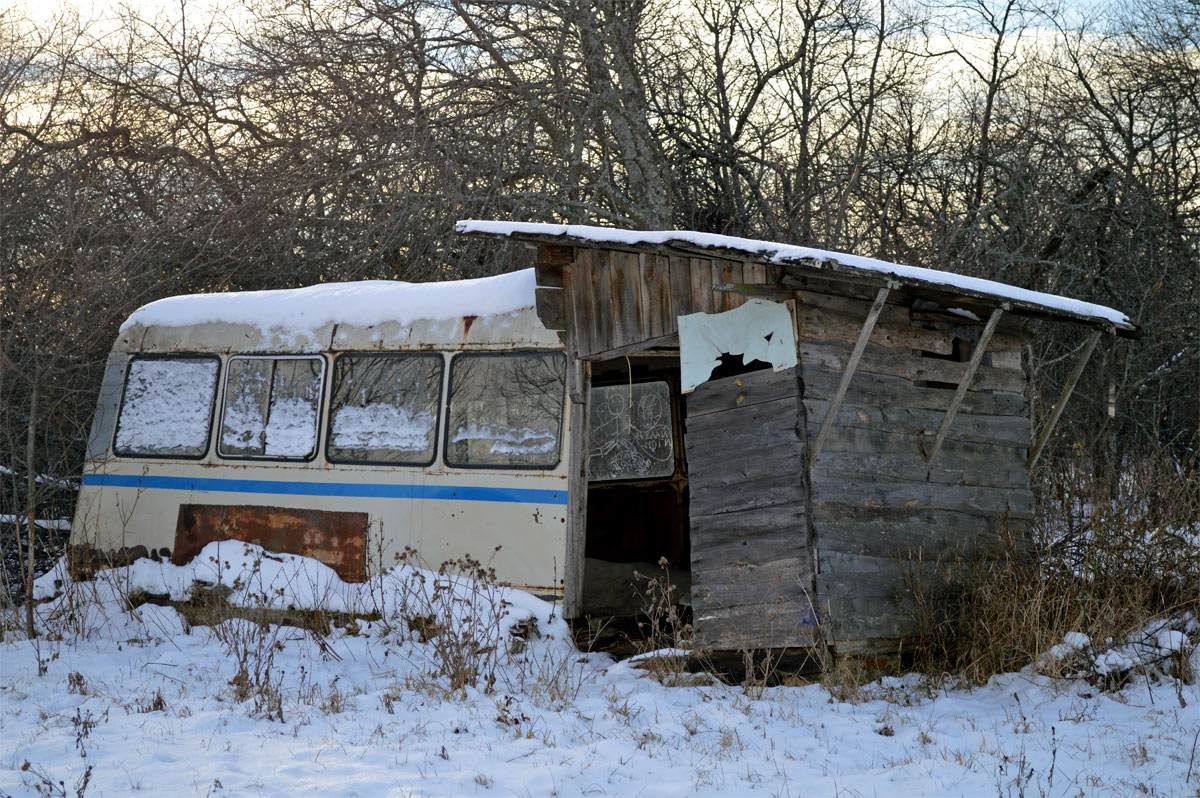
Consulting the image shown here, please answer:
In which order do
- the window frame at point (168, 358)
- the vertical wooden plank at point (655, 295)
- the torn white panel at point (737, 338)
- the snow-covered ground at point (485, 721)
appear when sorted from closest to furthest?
1. the snow-covered ground at point (485, 721)
2. the torn white panel at point (737, 338)
3. the vertical wooden plank at point (655, 295)
4. the window frame at point (168, 358)

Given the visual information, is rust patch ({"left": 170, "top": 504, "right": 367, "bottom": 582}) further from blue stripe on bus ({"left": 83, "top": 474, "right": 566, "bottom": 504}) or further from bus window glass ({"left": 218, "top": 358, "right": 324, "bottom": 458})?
bus window glass ({"left": 218, "top": 358, "right": 324, "bottom": 458})

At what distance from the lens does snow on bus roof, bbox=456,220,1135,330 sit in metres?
6.30

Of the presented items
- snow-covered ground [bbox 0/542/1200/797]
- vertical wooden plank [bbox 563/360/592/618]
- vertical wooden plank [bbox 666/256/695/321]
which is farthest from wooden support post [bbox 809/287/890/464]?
vertical wooden plank [bbox 563/360/592/618]

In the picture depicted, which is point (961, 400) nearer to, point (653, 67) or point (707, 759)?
point (707, 759)

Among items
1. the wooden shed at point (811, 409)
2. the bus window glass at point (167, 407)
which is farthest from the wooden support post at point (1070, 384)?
the bus window glass at point (167, 407)

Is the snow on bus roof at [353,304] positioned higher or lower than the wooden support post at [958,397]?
higher

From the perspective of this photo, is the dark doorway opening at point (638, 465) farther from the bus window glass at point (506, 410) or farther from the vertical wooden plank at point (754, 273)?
Result: the vertical wooden plank at point (754, 273)

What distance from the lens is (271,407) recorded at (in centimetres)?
869

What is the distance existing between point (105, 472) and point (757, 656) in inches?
227

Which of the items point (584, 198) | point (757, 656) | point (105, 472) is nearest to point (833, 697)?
point (757, 656)

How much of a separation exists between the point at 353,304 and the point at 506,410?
175 centimetres

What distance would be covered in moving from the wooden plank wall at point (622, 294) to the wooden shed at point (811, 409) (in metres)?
0.01

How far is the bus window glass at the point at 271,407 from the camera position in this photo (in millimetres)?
8531

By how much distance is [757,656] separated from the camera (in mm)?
6773
